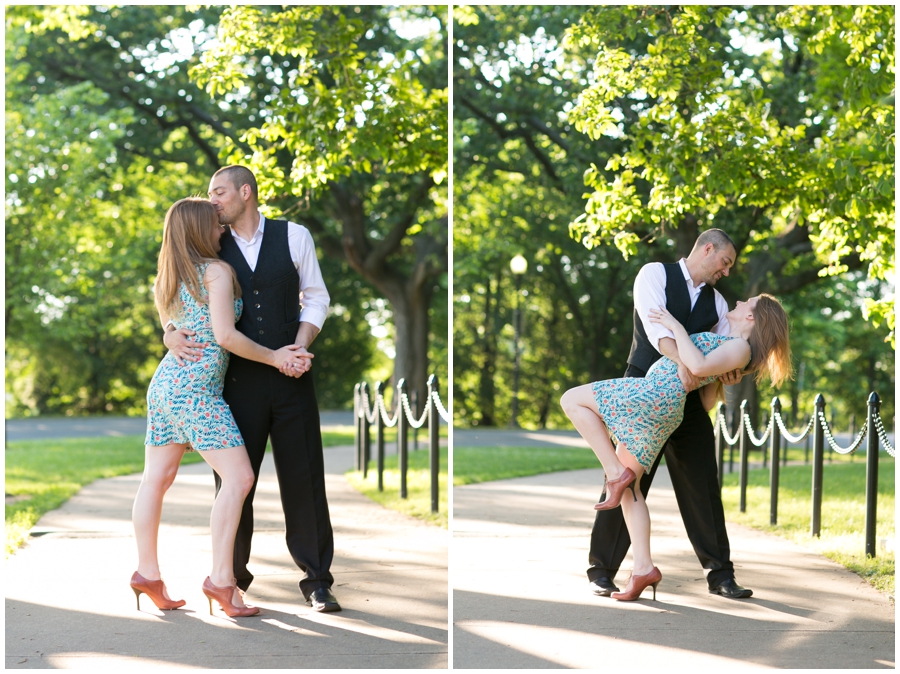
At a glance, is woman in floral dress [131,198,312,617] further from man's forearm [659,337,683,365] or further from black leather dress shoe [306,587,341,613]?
man's forearm [659,337,683,365]

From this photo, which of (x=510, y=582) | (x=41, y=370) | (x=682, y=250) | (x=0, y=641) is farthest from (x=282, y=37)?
(x=41, y=370)

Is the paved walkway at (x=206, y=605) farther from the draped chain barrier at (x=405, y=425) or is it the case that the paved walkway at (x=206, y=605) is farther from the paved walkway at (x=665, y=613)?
the draped chain barrier at (x=405, y=425)

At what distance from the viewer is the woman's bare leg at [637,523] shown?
4.53 meters

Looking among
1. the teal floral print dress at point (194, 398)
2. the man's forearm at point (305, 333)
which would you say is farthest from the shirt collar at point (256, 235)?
the man's forearm at point (305, 333)

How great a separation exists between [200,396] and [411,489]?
198 inches

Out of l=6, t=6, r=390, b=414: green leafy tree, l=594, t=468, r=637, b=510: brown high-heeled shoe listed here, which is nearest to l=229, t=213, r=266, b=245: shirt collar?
l=594, t=468, r=637, b=510: brown high-heeled shoe

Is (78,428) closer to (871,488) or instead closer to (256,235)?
(256,235)

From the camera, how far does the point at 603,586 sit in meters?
4.78

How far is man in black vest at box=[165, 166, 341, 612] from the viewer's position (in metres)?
4.39

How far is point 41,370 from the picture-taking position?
1101 inches

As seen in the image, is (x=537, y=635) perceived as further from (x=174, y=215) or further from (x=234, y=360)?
(x=174, y=215)

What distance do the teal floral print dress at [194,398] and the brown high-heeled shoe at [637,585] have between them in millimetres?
1982

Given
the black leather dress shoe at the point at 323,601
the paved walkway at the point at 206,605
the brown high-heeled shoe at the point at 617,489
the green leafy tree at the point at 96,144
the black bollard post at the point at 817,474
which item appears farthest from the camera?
the green leafy tree at the point at 96,144

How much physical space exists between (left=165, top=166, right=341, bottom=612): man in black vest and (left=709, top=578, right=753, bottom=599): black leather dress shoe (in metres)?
1.94
